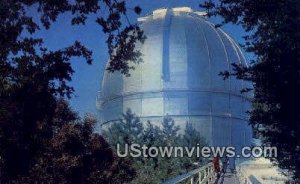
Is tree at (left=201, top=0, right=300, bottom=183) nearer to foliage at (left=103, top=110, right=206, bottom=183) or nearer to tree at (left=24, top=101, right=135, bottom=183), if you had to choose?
tree at (left=24, top=101, right=135, bottom=183)

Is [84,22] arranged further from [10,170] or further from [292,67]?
[292,67]

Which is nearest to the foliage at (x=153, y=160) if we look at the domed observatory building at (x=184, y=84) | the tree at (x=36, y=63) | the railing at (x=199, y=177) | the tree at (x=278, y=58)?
the railing at (x=199, y=177)

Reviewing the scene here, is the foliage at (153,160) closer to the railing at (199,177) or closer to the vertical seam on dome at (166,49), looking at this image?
the railing at (199,177)

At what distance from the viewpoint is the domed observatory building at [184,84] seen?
63312mm

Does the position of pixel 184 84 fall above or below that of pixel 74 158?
above

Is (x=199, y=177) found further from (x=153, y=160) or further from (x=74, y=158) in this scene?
(x=153, y=160)

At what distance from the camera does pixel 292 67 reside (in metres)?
11.2

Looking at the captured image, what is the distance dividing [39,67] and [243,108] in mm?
64727

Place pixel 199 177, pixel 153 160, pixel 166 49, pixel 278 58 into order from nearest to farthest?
pixel 278 58
pixel 199 177
pixel 153 160
pixel 166 49

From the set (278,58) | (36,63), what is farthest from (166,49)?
(36,63)

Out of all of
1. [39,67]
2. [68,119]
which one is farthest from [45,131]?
[68,119]

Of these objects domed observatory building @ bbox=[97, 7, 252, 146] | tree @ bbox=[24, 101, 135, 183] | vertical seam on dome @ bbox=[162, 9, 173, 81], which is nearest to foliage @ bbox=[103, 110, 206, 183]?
tree @ bbox=[24, 101, 135, 183]

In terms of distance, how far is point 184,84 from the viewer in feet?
206

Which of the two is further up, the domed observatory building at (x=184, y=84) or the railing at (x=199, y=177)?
the domed observatory building at (x=184, y=84)
